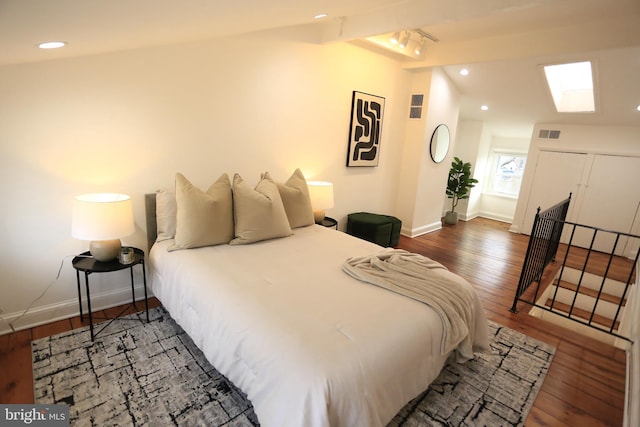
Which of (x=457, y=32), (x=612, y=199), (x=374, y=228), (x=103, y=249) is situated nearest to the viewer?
(x=103, y=249)

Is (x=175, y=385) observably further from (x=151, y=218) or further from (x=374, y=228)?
(x=374, y=228)

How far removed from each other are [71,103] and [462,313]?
2.87 m

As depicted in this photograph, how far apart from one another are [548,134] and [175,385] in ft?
20.3

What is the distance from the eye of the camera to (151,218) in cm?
263

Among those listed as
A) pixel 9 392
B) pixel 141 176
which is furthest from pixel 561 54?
pixel 9 392

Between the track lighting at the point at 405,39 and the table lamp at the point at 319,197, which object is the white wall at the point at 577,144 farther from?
the table lamp at the point at 319,197

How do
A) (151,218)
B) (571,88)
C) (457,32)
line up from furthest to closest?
(571,88), (457,32), (151,218)

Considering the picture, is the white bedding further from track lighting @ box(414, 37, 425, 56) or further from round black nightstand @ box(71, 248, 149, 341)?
track lighting @ box(414, 37, 425, 56)

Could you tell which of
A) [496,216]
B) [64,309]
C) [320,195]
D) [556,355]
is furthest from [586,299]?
[64,309]

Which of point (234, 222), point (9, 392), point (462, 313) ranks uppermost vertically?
point (234, 222)

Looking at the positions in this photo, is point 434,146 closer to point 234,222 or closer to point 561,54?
point 561,54

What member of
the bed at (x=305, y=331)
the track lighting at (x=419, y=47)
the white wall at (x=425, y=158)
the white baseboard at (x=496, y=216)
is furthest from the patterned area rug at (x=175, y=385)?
the white baseboard at (x=496, y=216)

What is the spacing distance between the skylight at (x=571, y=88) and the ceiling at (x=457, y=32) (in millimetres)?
135

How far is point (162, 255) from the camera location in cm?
232
